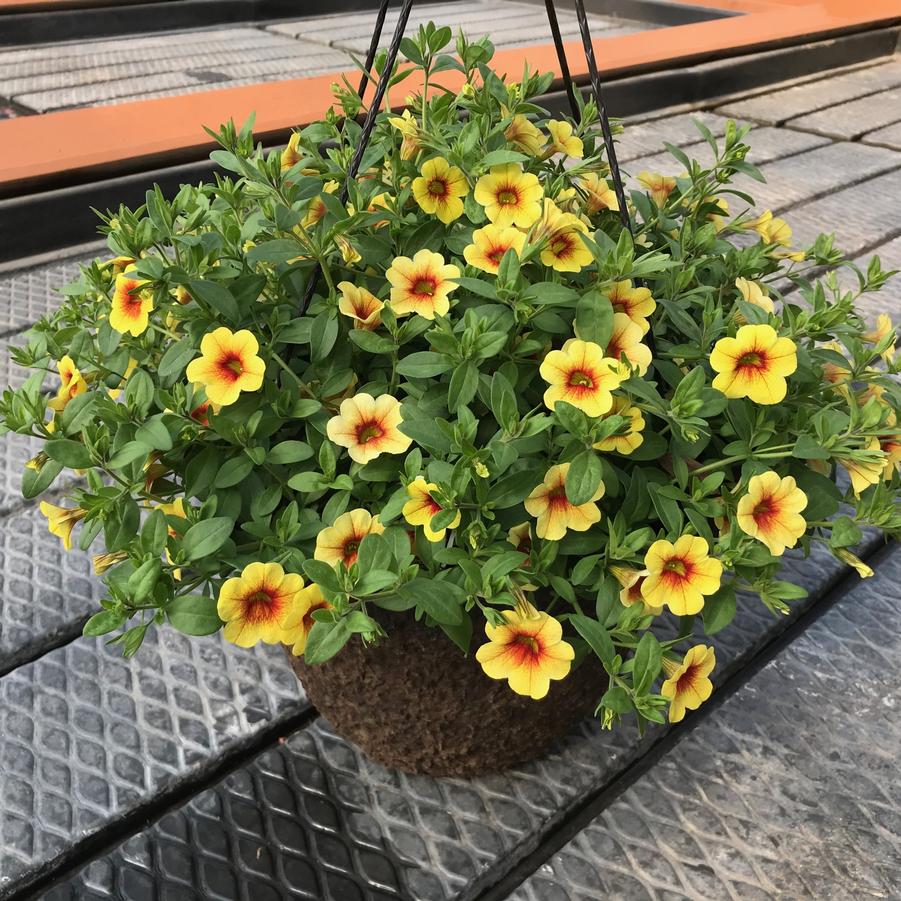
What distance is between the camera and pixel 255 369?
2.79ft

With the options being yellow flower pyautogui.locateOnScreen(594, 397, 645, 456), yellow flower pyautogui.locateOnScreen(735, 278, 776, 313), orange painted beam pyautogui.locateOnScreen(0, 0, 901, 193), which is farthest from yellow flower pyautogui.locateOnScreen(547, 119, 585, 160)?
orange painted beam pyautogui.locateOnScreen(0, 0, 901, 193)

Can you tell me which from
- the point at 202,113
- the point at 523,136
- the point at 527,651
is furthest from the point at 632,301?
the point at 202,113

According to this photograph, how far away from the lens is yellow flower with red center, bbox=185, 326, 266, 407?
845 millimetres

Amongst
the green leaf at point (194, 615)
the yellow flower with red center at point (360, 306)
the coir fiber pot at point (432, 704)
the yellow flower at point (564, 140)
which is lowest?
the coir fiber pot at point (432, 704)

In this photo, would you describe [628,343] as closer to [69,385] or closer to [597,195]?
[597,195]

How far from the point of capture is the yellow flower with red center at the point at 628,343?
0.90 meters

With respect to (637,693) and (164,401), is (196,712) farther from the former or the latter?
(637,693)

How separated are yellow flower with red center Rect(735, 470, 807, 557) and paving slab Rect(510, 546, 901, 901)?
0.46 metres

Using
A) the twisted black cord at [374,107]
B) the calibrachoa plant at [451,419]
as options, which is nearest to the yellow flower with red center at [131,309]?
the calibrachoa plant at [451,419]

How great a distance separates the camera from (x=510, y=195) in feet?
3.11

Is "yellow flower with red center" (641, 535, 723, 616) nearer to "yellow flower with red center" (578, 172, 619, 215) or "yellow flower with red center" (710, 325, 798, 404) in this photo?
"yellow flower with red center" (710, 325, 798, 404)

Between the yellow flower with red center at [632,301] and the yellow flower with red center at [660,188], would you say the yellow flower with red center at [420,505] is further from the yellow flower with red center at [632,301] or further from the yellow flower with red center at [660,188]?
the yellow flower with red center at [660,188]

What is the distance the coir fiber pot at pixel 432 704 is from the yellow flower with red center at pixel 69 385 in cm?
40

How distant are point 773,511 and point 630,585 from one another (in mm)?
151
